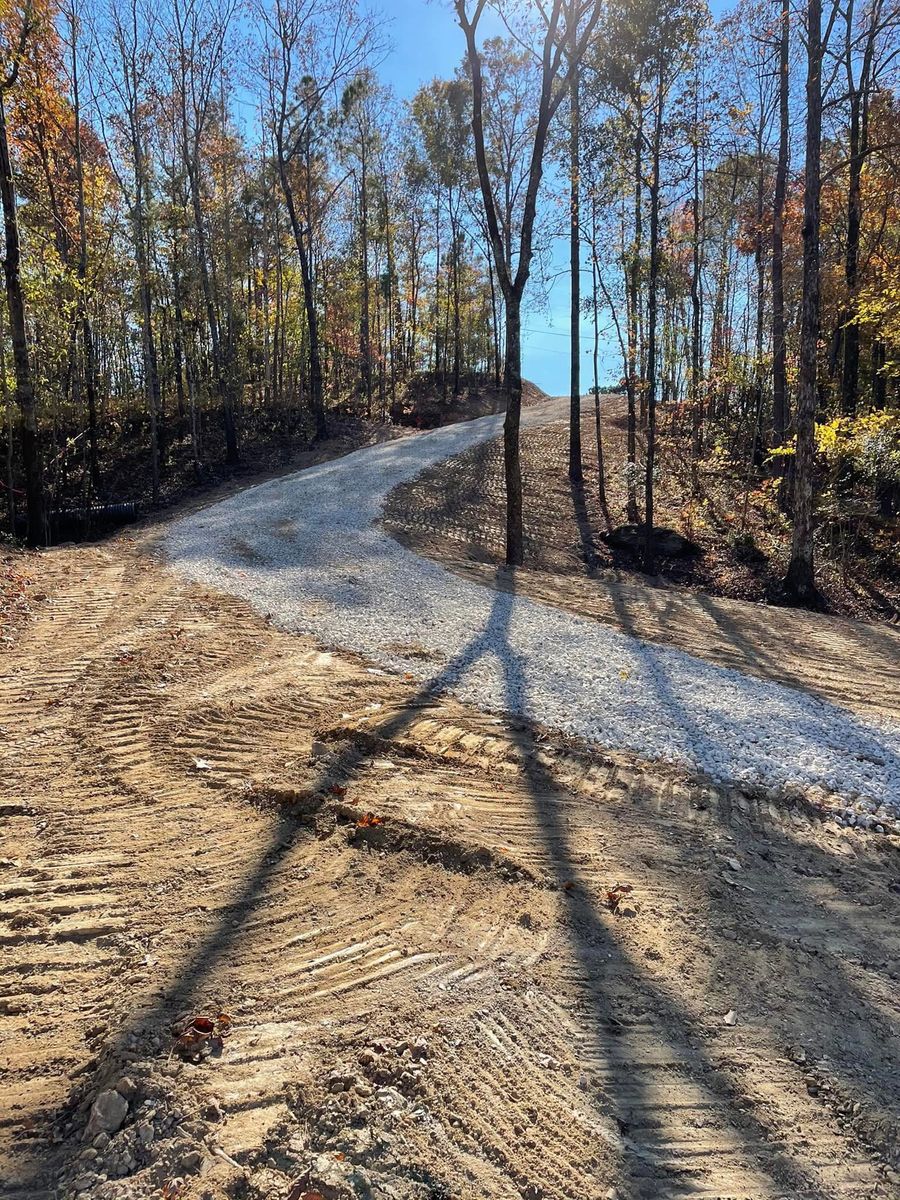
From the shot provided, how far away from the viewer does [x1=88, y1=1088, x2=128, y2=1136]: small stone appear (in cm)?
209

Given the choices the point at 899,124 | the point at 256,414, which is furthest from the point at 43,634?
the point at 256,414

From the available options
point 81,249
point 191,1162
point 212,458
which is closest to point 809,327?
point 191,1162

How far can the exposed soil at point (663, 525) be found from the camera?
11.6m

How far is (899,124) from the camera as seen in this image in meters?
12.7

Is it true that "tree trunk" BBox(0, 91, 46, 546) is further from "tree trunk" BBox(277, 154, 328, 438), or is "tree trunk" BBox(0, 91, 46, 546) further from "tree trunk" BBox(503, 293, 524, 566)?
"tree trunk" BBox(277, 154, 328, 438)

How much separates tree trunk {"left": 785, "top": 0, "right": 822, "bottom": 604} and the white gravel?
4.15 meters

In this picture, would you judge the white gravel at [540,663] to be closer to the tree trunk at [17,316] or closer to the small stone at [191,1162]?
the tree trunk at [17,316]

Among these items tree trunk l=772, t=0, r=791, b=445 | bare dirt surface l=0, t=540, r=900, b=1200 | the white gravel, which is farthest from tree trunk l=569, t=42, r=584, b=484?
bare dirt surface l=0, t=540, r=900, b=1200

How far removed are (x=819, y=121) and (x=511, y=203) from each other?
60.5ft

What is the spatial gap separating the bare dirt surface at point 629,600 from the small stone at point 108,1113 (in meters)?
6.38

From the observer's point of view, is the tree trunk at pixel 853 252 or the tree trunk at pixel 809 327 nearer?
the tree trunk at pixel 809 327

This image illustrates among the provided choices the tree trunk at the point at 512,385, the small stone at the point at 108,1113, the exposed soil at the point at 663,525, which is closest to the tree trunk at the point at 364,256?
the exposed soil at the point at 663,525

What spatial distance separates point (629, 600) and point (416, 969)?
25.3 feet

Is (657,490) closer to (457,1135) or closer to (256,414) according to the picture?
(256,414)
